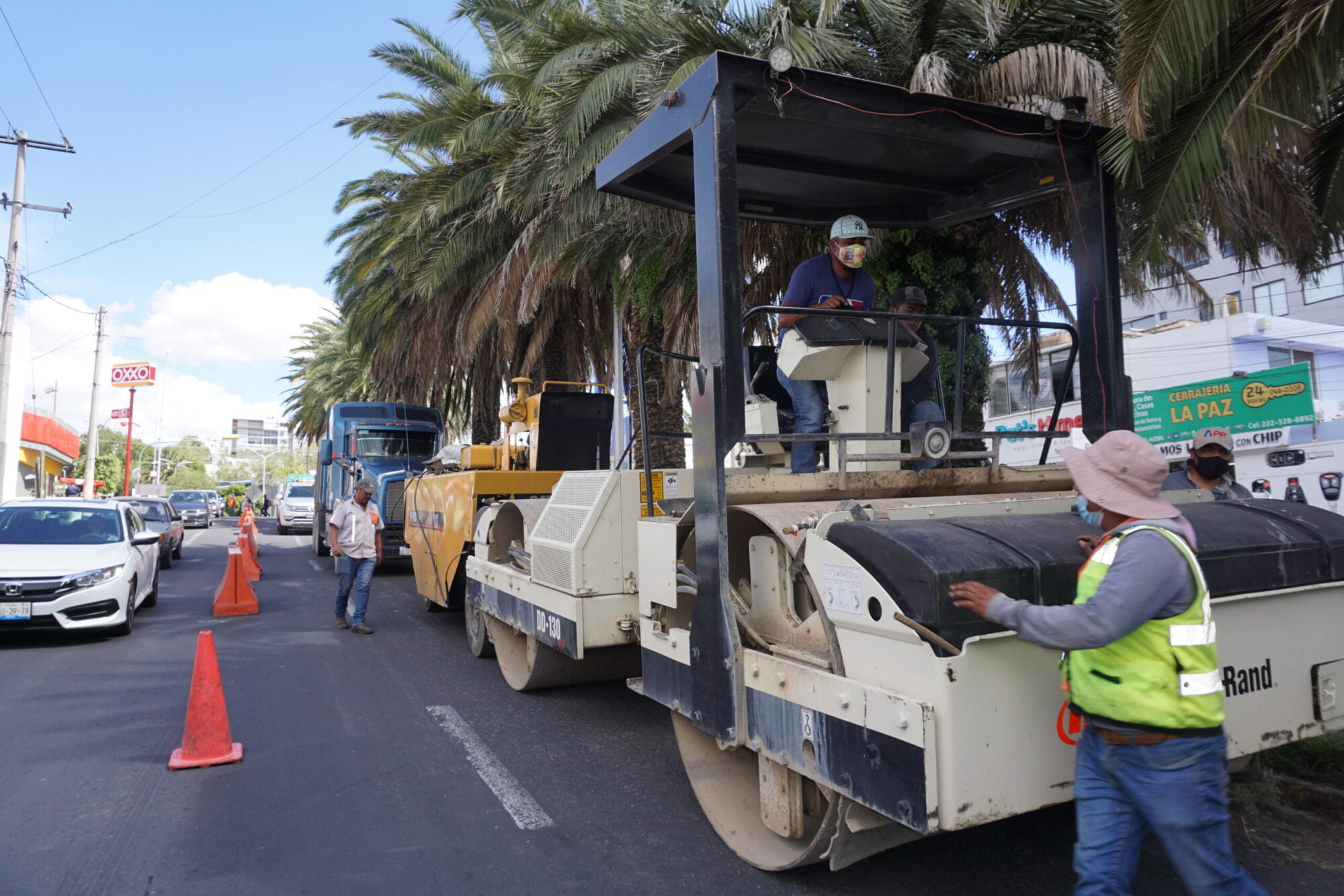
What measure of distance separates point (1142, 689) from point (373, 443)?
1688cm

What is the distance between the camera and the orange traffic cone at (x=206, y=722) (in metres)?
5.29

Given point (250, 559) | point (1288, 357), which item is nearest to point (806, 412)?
point (250, 559)

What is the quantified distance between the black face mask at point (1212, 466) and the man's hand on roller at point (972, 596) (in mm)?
3034

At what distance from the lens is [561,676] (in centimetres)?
675

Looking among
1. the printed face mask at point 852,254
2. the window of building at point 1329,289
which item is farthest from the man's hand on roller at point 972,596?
the window of building at point 1329,289

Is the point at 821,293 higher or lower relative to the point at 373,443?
lower

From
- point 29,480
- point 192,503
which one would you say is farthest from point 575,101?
point 29,480

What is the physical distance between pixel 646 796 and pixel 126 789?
2.85m

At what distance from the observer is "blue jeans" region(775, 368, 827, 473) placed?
441 centimetres

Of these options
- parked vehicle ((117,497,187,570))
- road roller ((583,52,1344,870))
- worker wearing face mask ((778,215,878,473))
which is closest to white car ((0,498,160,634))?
road roller ((583,52,1344,870))

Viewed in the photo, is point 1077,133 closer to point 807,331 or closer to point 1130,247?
point 807,331

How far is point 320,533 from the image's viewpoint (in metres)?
20.3

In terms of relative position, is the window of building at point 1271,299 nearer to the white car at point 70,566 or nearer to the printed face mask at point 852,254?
the printed face mask at point 852,254

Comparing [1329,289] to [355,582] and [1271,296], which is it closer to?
[1271,296]
